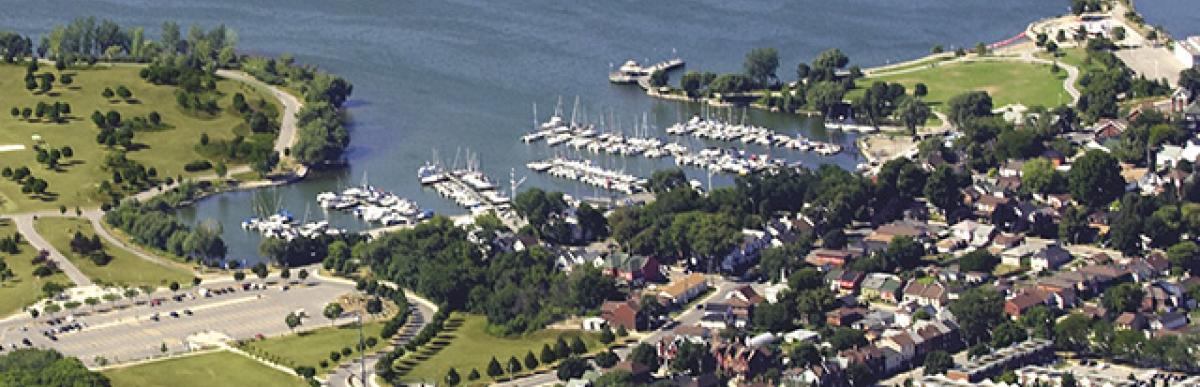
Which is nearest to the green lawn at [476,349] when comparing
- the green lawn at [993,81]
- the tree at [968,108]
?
the tree at [968,108]

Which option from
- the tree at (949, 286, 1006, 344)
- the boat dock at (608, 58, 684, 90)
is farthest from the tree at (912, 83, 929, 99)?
the tree at (949, 286, 1006, 344)

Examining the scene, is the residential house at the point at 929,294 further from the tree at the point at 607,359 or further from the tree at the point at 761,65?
the tree at the point at 761,65

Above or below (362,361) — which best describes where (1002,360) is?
above

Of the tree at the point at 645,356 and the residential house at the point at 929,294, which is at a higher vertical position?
the residential house at the point at 929,294

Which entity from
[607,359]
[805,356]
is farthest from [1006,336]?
[607,359]

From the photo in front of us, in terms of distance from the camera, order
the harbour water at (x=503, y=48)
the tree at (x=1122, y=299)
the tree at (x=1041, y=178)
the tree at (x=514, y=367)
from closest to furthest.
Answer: the tree at (x=514, y=367)
the tree at (x=1122, y=299)
the tree at (x=1041, y=178)
the harbour water at (x=503, y=48)

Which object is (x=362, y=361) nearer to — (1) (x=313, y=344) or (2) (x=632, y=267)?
(1) (x=313, y=344)

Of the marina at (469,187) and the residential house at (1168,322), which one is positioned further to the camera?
the marina at (469,187)

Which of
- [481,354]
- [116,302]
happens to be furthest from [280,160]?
[481,354]
